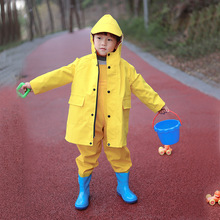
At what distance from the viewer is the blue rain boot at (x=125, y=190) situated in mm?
3053

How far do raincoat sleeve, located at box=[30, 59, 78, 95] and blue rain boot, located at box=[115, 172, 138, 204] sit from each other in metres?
1.07

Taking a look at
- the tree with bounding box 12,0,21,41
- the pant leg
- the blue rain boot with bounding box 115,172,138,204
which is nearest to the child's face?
the pant leg

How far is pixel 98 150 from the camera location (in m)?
3.05

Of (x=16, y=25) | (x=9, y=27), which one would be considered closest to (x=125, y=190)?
(x=9, y=27)

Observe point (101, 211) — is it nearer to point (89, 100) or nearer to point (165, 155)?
point (89, 100)

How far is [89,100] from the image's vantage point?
2795 mm

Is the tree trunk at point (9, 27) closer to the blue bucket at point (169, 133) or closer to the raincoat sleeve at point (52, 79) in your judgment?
the raincoat sleeve at point (52, 79)

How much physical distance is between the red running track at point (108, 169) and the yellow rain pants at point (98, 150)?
0.36 meters

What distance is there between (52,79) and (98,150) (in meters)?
0.80

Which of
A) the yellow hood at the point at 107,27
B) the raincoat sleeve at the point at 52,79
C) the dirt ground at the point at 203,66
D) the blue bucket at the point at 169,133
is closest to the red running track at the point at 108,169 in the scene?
the blue bucket at the point at 169,133

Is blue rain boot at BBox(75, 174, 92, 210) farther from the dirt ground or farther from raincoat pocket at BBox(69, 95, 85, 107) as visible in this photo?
the dirt ground

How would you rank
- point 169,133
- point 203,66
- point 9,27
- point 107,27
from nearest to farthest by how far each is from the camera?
point 107,27
point 169,133
point 203,66
point 9,27

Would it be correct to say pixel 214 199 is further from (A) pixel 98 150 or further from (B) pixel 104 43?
(B) pixel 104 43

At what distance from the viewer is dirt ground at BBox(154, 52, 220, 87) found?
25.7 feet
